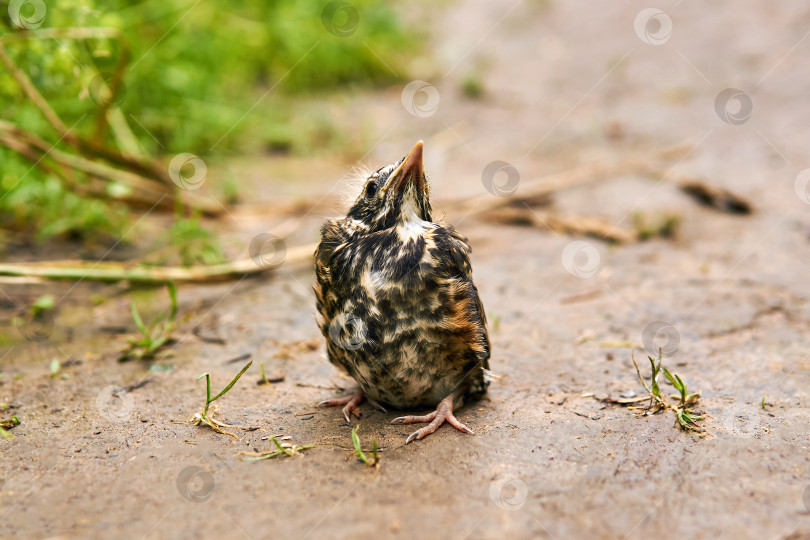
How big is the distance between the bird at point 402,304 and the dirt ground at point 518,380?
9.4 inches

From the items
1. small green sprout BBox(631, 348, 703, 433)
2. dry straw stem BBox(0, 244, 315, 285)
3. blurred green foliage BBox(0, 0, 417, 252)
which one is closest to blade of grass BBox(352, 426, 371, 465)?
small green sprout BBox(631, 348, 703, 433)

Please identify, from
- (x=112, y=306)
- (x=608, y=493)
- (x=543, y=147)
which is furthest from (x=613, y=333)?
(x=543, y=147)

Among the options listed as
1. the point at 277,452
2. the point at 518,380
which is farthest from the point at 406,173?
the point at 277,452

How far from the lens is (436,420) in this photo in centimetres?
334

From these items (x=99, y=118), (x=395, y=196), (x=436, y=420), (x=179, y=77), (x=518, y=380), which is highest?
(x=179, y=77)

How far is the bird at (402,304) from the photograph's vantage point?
326 centimetres

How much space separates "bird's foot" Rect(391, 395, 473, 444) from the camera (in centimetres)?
325

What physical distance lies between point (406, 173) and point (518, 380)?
4.54 feet

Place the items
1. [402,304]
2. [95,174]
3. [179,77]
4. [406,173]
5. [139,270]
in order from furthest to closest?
[179,77] < [95,174] < [139,270] < [406,173] < [402,304]

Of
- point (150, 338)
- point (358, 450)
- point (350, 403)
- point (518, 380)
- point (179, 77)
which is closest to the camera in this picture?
point (358, 450)

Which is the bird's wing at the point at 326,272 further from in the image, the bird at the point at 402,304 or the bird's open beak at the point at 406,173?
the bird's open beak at the point at 406,173

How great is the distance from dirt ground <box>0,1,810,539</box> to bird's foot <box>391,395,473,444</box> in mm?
65

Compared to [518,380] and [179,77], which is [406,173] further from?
[179,77]

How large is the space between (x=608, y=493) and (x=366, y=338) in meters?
1.26
